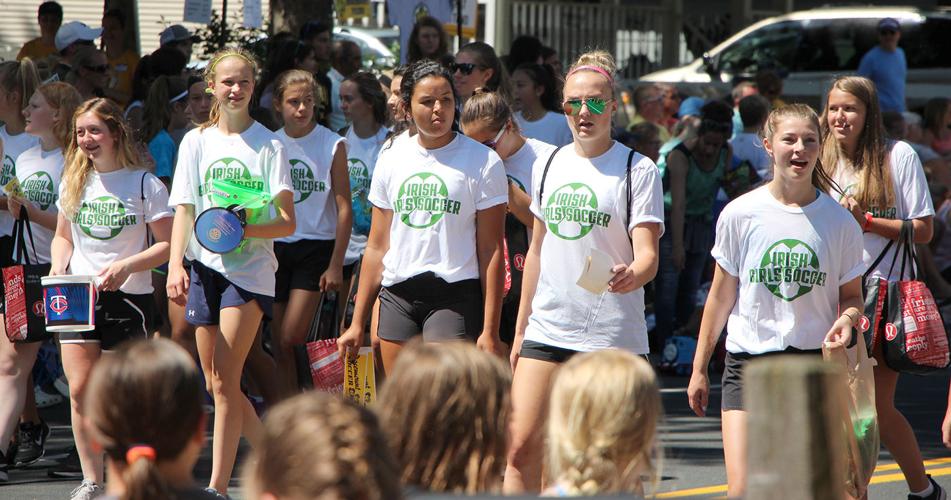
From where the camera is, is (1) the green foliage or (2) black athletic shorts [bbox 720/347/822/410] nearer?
(2) black athletic shorts [bbox 720/347/822/410]

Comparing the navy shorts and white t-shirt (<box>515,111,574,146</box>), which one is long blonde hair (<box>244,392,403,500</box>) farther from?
white t-shirt (<box>515,111,574,146</box>)

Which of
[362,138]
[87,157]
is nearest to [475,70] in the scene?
[362,138]

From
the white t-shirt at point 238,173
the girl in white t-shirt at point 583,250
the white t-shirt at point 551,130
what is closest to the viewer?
the girl in white t-shirt at point 583,250

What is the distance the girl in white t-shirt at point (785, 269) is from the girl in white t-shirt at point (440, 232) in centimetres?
111

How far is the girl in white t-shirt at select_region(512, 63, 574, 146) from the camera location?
28.8 feet

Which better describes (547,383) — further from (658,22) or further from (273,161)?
(658,22)

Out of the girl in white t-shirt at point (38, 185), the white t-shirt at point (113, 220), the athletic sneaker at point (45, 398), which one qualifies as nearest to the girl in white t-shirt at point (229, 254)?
the white t-shirt at point (113, 220)

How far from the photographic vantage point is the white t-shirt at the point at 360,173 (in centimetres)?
865

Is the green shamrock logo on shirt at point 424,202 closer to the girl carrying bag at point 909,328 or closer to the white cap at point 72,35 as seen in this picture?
the girl carrying bag at point 909,328

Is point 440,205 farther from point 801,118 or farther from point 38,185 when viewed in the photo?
point 38,185

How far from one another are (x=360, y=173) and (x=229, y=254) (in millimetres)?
2201

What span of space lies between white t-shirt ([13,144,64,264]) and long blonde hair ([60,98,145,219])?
1.79 feet

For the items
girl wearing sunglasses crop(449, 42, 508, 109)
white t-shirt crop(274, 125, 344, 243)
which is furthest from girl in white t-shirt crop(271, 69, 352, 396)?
girl wearing sunglasses crop(449, 42, 508, 109)

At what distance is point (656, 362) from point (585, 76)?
593 cm
